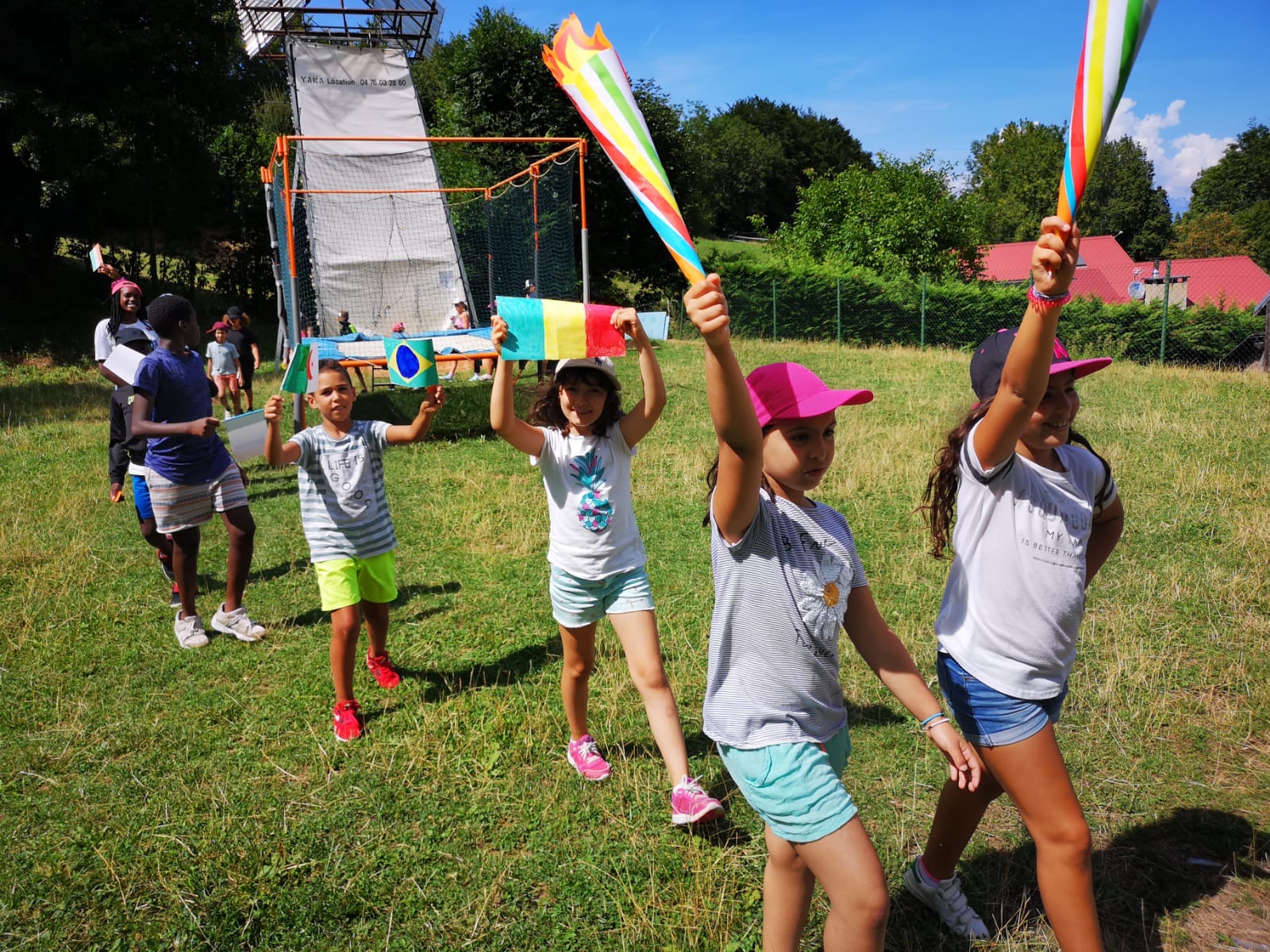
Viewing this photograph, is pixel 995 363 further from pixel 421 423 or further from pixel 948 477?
pixel 421 423

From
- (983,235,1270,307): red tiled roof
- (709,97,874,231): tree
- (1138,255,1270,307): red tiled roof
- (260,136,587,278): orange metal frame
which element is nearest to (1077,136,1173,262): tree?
(709,97,874,231): tree

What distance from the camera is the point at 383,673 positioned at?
15.6 ft

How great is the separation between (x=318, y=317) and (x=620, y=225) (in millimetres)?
16920

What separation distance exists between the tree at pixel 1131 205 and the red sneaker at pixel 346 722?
8545 centimetres

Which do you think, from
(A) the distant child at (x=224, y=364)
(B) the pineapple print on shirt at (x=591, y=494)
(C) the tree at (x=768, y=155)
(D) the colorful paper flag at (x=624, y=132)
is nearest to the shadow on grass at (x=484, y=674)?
(B) the pineapple print on shirt at (x=591, y=494)

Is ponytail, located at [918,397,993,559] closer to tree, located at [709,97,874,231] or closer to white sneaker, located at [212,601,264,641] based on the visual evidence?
white sneaker, located at [212,601,264,641]

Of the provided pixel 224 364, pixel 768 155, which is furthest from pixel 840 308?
pixel 768 155

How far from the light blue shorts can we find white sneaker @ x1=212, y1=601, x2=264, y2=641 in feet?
13.6

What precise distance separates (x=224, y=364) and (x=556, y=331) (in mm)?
11232

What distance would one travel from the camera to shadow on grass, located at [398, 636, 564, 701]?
4.66 metres

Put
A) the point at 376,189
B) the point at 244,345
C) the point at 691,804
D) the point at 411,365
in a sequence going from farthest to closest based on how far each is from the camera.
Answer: the point at 376,189, the point at 244,345, the point at 411,365, the point at 691,804

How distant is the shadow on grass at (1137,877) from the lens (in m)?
2.87

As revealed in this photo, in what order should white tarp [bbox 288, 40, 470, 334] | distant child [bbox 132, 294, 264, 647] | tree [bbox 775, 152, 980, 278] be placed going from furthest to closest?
tree [bbox 775, 152, 980, 278] < white tarp [bbox 288, 40, 470, 334] < distant child [bbox 132, 294, 264, 647]

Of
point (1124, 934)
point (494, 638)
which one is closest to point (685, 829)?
point (1124, 934)
